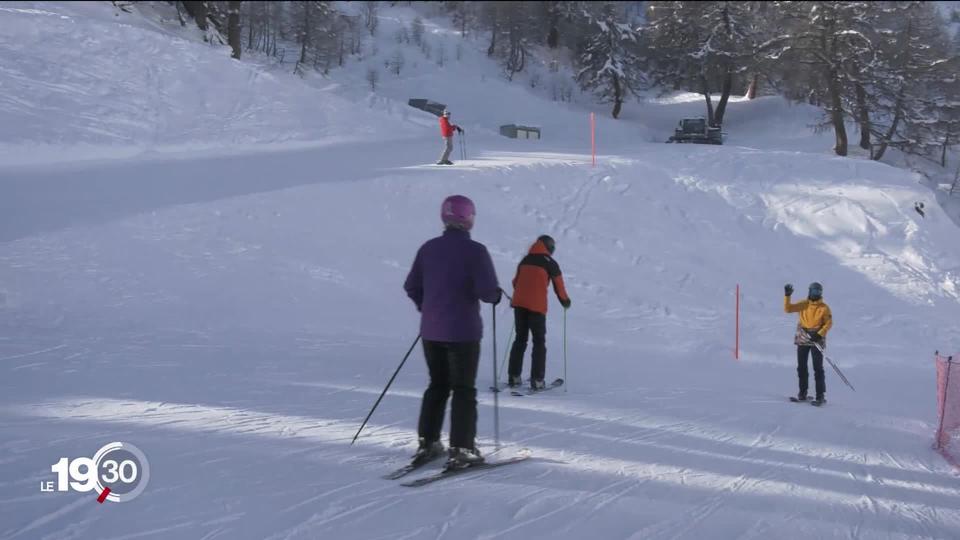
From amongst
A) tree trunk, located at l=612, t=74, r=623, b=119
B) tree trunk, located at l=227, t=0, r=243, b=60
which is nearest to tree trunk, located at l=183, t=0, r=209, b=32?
tree trunk, located at l=227, t=0, r=243, b=60

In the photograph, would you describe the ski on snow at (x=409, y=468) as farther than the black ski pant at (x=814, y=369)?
No

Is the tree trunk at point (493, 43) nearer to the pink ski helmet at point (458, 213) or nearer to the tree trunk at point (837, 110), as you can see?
the tree trunk at point (837, 110)

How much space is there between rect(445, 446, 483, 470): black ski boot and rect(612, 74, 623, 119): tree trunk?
1570 inches

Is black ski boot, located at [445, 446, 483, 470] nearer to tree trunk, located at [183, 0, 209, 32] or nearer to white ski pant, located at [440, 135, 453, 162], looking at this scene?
white ski pant, located at [440, 135, 453, 162]

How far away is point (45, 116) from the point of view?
59.1ft

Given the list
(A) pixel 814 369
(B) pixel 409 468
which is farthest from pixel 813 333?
(B) pixel 409 468

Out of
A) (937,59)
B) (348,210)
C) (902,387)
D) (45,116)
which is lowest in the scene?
(902,387)

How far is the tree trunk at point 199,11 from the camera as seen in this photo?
1125 inches

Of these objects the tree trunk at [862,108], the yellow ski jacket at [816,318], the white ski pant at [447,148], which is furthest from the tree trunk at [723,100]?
the yellow ski jacket at [816,318]

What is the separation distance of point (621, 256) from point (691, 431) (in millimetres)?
9211

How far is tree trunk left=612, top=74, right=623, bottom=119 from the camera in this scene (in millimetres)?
42688

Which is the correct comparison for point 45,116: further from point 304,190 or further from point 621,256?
point 621,256

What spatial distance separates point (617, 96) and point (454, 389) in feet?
131

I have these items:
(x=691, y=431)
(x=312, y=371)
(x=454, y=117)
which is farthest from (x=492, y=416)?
(x=454, y=117)
